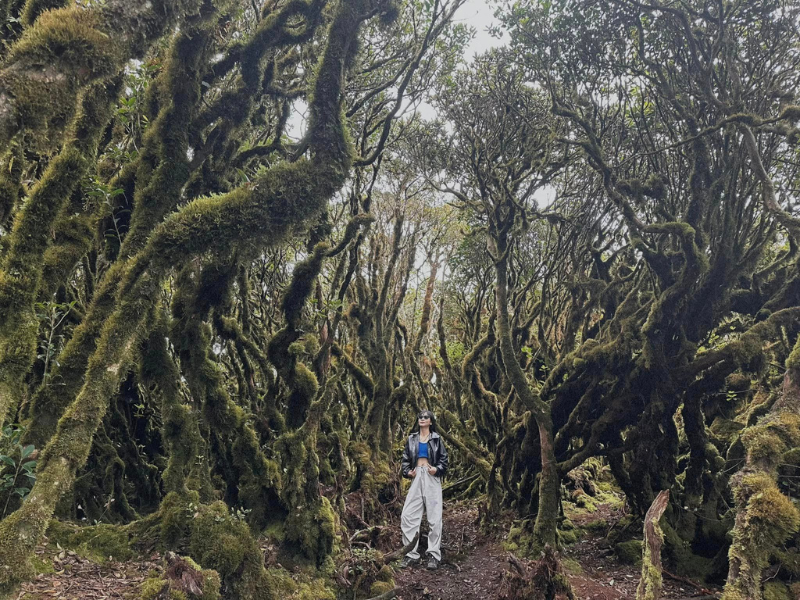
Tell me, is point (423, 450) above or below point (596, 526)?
above

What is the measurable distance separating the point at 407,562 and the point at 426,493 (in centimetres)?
130

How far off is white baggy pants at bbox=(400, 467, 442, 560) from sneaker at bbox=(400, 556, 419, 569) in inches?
4.7

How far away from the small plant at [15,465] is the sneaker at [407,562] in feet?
19.9

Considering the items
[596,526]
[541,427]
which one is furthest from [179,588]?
[596,526]

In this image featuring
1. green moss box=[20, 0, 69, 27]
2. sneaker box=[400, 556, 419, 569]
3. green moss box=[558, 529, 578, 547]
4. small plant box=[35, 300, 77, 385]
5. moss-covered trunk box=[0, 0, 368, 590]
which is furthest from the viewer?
green moss box=[558, 529, 578, 547]

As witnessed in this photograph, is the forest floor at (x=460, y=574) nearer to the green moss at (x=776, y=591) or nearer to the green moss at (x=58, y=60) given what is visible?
the green moss at (x=776, y=591)

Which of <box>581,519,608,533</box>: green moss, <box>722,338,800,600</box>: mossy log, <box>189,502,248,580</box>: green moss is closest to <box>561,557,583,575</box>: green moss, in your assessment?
<box>581,519,608,533</box>: green moss

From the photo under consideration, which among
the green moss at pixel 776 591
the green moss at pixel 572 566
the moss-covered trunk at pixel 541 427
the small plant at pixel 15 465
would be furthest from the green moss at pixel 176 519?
the green moss at pixel 776 591

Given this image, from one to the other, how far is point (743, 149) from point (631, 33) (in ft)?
9.36

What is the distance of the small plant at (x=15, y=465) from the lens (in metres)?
3.97

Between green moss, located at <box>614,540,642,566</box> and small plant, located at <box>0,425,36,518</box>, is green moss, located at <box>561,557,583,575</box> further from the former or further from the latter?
small plant, located at <box>0,425,36,518</box>

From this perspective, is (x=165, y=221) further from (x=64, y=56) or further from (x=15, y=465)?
(x=15, y=465)

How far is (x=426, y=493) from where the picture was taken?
855 centimetres

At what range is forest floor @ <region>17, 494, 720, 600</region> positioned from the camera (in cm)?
466
